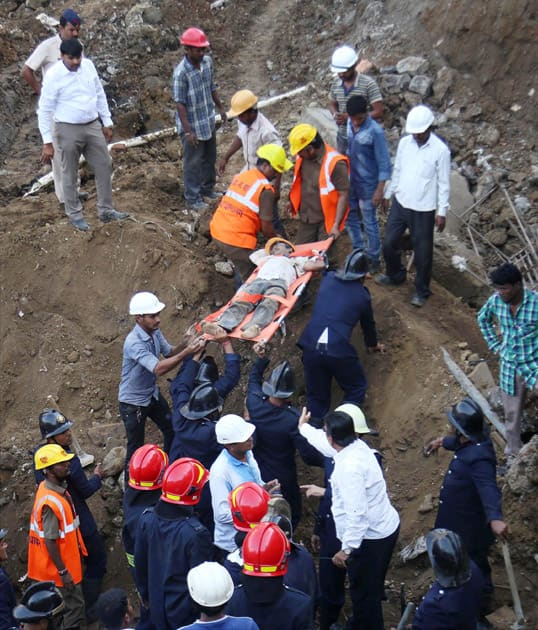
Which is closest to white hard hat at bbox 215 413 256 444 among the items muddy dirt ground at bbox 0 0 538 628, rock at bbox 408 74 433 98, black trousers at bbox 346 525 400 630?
black trousers at bbox 346 525 400 630

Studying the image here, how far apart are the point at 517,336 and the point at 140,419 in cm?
314

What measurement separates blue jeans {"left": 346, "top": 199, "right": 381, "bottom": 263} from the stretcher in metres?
0.48

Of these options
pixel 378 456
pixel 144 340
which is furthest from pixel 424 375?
pixel 144 340

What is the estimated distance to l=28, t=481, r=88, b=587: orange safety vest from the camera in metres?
5.84

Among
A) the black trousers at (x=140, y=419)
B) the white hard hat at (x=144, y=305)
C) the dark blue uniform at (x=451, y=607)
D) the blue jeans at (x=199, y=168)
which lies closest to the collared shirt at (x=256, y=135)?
the blue jeans at (x=199, y=168)

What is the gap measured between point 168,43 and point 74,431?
8.08 metres

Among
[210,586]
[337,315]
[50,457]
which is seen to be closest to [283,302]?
[337,315]

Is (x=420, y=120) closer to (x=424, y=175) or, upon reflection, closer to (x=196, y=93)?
(x=424, y=175)

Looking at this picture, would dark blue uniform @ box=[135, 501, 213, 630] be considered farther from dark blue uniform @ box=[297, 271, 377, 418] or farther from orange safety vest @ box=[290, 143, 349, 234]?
orange safety vest @ box=[290, 143, 349, 234]

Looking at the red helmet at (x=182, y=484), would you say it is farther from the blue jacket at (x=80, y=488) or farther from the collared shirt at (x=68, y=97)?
the collared shirt at (x=68, y=97)

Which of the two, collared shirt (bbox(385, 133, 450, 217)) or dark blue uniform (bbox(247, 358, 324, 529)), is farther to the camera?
collared shirt (bbox(385, 133, 450, 217))

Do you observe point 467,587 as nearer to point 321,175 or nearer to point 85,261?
point 321,175

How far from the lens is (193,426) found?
5988 mm

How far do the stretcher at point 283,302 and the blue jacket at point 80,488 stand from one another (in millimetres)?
1550
